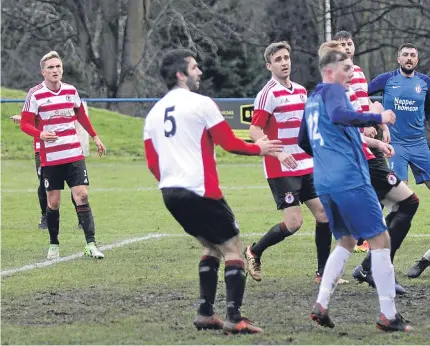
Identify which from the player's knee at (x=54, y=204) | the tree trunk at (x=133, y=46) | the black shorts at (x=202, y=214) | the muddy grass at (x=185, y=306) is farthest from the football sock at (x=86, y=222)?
the tree trunk at (x=133, y=46)

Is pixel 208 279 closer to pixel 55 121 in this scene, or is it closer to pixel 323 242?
pixel 323 242

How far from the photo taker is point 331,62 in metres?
7.27

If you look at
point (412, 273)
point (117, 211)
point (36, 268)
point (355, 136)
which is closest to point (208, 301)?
point (355, 136)

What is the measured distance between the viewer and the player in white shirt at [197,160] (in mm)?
7000

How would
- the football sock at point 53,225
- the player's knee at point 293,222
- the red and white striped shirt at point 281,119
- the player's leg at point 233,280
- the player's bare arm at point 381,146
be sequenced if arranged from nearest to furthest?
the player's leg at point 233,280 < the player's bare arm at point 381,146 < the red and white striped shirt at point 281,119 < the player's knee at point 293,222 < the football sock at point 53,225

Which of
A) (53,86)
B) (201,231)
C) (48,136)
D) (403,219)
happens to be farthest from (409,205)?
(53,86)

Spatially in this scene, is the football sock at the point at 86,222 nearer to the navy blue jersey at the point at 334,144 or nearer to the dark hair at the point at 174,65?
the dark hair at the point at 174,65

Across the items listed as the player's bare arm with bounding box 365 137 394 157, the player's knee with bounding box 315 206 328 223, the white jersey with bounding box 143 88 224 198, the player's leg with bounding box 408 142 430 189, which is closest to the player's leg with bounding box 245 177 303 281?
the player's knee with bounding box 315 206 328 223

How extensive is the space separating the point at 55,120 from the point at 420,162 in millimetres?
3881

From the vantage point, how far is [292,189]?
30.3ft

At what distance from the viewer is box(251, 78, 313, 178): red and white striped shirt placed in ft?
30.0

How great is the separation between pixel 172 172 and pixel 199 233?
47 centimetres

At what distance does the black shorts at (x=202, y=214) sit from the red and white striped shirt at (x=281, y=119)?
216 cm

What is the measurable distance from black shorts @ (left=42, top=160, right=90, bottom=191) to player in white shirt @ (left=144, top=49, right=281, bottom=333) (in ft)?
13.4
